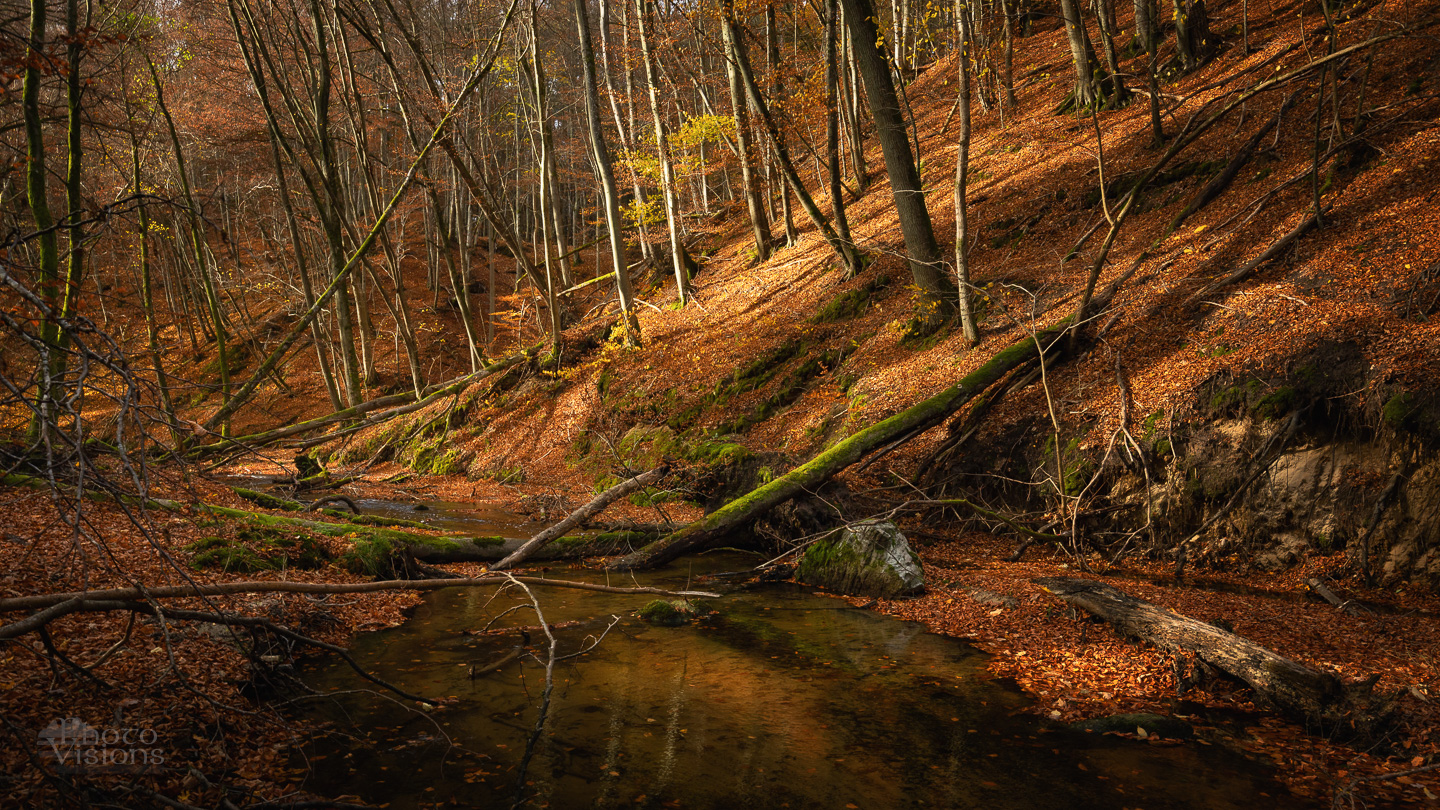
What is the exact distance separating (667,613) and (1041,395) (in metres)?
6.53

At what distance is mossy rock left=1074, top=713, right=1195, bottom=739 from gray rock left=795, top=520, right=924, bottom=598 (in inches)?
128

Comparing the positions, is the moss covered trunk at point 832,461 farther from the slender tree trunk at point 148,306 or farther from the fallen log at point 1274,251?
the slender tree trunk at point 148,306

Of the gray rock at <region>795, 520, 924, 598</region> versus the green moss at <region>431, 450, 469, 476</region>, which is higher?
the green moss at <region>431, 450, 469, 476</region>

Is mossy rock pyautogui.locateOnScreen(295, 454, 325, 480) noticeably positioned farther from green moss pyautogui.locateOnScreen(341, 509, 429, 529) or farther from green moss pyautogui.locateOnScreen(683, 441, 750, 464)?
green moss pyautogui.locateOnScreen(683, 441, 750, 464)

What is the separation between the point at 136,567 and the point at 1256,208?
14411mm

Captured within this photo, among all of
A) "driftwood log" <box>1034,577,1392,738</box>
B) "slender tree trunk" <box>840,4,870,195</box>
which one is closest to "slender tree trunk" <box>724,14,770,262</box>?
"slender tree trunk" <box>840,4,870,195</box>

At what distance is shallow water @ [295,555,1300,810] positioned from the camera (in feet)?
14.3

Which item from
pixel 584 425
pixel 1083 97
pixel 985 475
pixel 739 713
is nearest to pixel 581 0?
pixel 584 425

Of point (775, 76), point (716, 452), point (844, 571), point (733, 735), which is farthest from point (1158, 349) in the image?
point (775, 76)

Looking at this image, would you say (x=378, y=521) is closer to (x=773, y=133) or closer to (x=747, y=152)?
(x=773, y=133)

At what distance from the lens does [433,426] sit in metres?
21.4

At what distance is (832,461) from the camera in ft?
33.6

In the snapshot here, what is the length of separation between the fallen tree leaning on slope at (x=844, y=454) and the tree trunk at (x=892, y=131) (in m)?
2.94

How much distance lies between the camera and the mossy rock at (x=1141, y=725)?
5027mm
